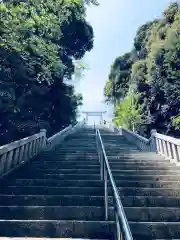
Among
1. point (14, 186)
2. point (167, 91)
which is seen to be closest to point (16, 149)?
point (14, 186)

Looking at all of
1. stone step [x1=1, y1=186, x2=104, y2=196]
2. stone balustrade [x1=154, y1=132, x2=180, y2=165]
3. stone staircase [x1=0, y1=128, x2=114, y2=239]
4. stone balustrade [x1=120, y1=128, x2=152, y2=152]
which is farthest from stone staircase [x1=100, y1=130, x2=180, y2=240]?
stone balustrade [x1=120, y1=128, x2=152, y2=152]

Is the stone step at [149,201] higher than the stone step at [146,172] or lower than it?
lower

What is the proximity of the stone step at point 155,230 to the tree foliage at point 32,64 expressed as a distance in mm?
4413

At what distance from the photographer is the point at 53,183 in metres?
5.91

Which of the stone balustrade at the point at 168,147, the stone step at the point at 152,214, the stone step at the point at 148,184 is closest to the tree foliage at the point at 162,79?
the stone balustrade at the point at 168,147

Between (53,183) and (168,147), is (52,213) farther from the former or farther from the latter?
(168,147)

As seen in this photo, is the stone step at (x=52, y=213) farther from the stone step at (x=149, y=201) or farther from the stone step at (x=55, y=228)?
the stone step at (x=149, y=201)

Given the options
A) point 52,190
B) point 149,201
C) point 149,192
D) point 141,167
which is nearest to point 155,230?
point 149,201

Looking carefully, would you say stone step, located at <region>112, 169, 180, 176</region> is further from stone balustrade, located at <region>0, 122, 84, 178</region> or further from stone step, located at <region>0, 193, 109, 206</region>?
stone balustrade, located at <region>0, 122, 84, 178</region>

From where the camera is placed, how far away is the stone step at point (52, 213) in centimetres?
440

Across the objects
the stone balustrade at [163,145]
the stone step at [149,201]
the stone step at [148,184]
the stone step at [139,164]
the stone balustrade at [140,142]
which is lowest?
the stone step at [149,201]

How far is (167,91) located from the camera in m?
13.2

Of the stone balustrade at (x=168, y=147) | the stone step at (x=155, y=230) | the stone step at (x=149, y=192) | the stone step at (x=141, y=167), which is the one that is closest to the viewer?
the stone step at (x=155, y=230)

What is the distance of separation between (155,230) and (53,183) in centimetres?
260
